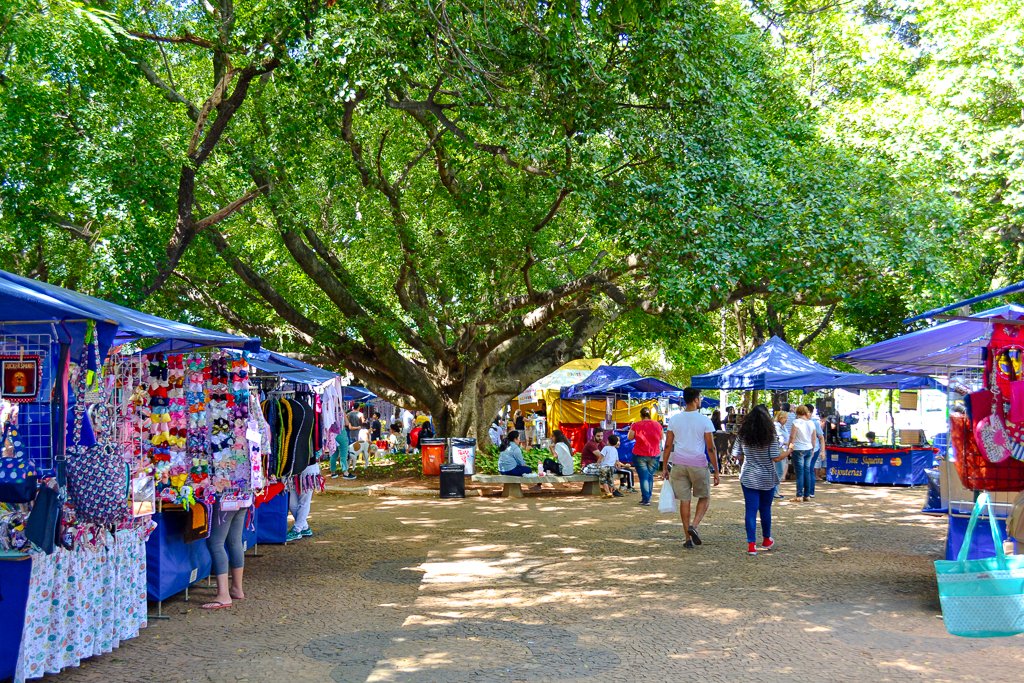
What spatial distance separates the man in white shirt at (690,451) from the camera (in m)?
10.4

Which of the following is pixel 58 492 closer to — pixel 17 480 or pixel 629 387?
pixel 17 480

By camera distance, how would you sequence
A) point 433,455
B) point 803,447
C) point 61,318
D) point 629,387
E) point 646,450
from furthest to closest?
1. point 629,387
2. point 433,455
3. point 803,447
4. point 646,450
5. point 61,318

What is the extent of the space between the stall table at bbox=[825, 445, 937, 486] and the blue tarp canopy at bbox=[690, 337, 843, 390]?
→ 1.74 m

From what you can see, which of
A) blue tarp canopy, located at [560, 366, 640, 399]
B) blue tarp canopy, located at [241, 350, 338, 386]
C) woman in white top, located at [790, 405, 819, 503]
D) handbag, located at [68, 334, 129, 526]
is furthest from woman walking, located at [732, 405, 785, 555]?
blue tarp canopy, located at [560, 366, 640, 399]

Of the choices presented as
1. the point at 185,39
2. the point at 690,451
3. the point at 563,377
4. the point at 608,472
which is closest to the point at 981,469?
the point at 690,451

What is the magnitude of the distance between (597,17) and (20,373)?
744 centimetres

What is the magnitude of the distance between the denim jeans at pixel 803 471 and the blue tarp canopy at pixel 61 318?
466 inches

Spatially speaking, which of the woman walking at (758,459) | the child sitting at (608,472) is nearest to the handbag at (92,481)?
the woman walking at (758,459)

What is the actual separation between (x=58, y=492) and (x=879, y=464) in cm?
1782

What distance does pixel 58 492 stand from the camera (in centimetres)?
550

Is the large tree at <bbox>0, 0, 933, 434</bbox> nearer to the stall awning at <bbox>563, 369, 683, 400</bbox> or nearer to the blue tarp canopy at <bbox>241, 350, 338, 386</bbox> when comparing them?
the stall awning at <bbox>563, 369, 683, 400</bbox>

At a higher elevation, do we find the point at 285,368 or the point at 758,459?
the point at 285,368

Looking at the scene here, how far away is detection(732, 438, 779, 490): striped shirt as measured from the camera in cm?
1002

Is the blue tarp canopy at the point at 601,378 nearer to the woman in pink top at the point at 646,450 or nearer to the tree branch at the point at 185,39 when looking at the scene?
the woman in pink top at the point at 646,450
